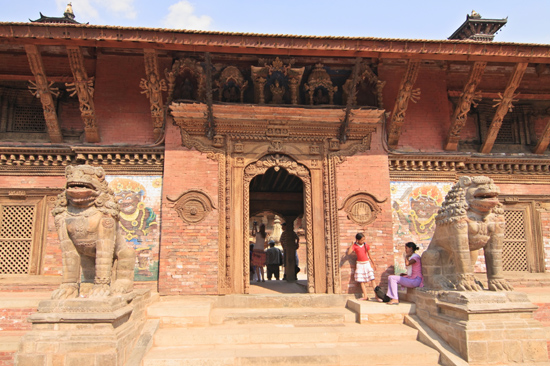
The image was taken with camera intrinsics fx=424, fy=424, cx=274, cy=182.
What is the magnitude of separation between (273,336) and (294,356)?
28.3 inches

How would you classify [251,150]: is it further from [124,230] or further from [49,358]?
[49,358]

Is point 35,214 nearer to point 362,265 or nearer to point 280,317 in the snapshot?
point 280,317

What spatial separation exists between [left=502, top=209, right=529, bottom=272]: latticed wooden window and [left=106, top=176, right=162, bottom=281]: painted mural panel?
27.5 feet

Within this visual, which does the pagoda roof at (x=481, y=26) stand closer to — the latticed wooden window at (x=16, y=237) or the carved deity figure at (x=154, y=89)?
the carved deity figure at (x=154, y=89)

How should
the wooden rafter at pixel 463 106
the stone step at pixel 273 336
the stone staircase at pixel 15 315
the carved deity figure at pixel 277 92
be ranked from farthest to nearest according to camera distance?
1. the carved deity figure at pixel 277 92
2. the wooden rafter at pixel 463 106
3. the stone staircase at pixel 15 315
4. the stone step at pixel 273 336

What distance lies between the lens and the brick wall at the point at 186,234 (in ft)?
29.1

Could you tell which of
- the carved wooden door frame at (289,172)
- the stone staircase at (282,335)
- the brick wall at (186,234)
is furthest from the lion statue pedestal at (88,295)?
the carved wooden door frame at (289,172)

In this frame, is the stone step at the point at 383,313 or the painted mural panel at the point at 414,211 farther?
the painted mural panel at the point at 414,211

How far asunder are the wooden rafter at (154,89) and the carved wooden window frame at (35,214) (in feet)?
9.64

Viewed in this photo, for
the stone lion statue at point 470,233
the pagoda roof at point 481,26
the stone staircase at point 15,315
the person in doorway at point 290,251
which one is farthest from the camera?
the pagoda roof at point 481,26

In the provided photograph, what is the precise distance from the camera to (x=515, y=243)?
10.5 meters

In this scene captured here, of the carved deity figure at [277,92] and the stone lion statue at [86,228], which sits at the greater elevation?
the carved deity figure at [277,92]

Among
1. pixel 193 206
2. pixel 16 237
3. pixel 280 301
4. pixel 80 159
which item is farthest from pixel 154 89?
pixel 280 301

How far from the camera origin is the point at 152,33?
8.34 m
